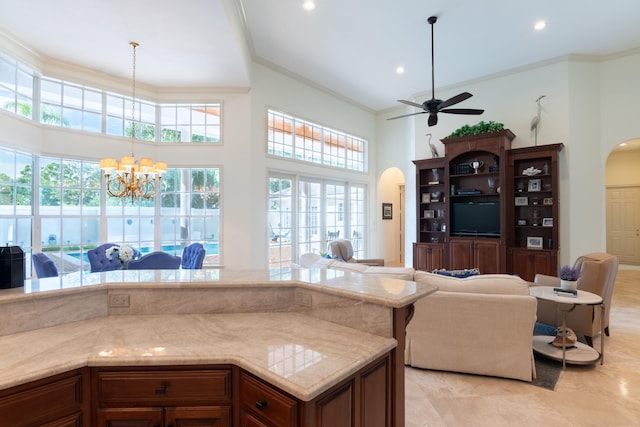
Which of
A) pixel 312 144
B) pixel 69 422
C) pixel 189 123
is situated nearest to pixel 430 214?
pixel 312 144

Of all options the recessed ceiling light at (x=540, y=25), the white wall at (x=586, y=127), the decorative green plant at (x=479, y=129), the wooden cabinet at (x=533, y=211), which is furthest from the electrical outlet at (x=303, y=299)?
the white wall at (x=586, y=127)

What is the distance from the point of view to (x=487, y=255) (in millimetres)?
5910

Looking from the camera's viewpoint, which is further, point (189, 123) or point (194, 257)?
point (189, 123)

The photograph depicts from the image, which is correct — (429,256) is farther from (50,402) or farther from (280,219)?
(50,402)

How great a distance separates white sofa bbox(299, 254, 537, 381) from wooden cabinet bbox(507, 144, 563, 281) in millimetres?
3492

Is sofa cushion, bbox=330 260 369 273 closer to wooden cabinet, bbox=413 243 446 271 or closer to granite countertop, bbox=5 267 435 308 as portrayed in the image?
granite countertop, bbox=5 267 435 308

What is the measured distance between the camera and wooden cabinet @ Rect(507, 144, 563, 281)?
551 cm

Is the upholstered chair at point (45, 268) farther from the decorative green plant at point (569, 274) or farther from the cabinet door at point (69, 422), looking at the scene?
the decorative green plant at point (569, 274)

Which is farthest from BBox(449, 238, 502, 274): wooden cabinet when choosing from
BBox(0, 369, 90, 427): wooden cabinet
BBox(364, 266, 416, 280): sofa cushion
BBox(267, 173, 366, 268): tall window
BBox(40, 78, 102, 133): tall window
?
BBox(40, 78, 102, 133): tall window

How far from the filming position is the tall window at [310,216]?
6262mm

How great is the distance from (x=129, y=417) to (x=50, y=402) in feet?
0.97

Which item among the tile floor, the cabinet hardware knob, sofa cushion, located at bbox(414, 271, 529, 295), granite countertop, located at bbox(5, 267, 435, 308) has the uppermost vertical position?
granite countertop, located at bbox(5, 267, 435, 308)

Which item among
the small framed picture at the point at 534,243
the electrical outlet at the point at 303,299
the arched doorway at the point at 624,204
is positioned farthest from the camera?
the arched doorway at the point at 624,204

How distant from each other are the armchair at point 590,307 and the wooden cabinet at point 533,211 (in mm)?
1989
